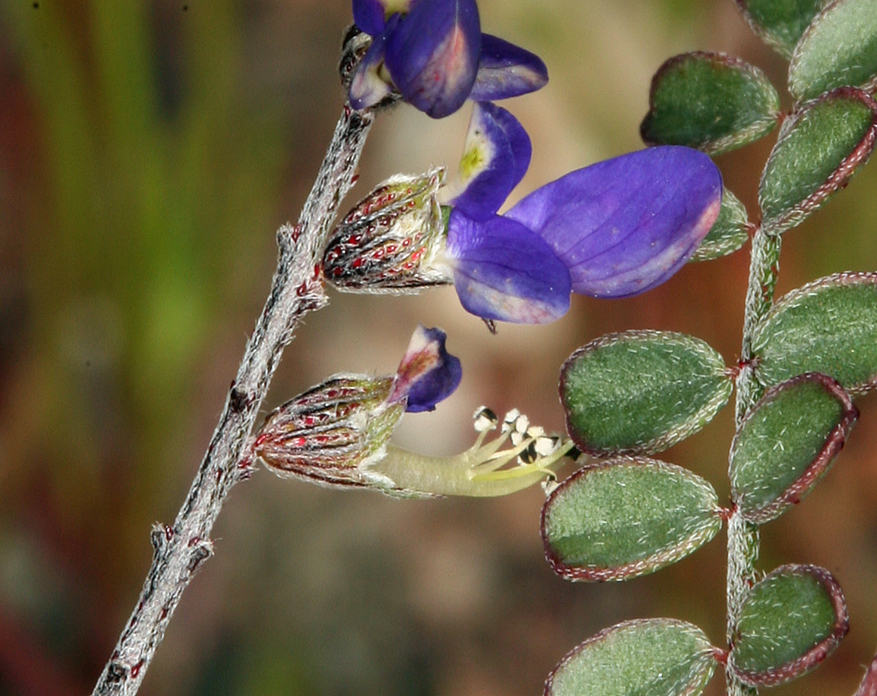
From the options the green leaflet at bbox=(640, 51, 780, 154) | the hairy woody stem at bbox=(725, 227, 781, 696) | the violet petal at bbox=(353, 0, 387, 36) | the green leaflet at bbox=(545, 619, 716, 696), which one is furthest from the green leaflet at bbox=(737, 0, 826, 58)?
the green leaflet at bbox=(545, 619, 716, 696)

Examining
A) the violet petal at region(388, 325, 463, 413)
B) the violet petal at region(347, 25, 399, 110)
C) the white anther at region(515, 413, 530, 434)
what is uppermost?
the violet petal at region(347, 25, 399, 110)

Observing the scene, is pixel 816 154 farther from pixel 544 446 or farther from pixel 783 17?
pixel 544 446

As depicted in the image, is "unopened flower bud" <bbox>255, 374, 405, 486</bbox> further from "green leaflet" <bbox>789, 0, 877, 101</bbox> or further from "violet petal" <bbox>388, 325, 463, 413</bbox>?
"green leaflet" <bbox>789, 0, 877, 101</bbox>

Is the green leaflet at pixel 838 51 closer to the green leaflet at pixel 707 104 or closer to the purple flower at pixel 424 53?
the green leaflet at pixel 707 104

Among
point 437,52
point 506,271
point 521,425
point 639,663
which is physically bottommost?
point 639,663

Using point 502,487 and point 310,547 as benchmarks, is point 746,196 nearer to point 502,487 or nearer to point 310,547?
point 310,547

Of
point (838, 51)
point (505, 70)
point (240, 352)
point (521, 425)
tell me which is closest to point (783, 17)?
point (838, 51)

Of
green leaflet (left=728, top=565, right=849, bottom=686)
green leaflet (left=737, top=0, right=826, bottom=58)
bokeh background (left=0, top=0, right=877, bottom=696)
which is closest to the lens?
green leaflet (left=728, top=565, right=849, bottom=686)
